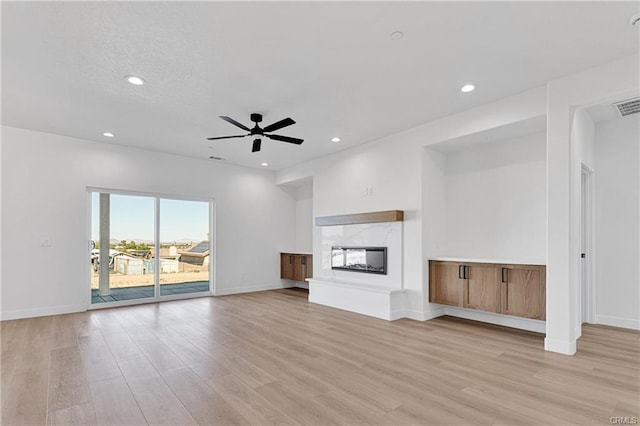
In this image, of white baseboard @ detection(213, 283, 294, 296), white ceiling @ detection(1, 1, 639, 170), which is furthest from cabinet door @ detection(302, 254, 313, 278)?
white ceiling @ detection(1, 1, 639, 170)

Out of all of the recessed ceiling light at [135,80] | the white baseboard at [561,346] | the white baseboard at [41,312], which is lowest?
the white baseboard at [41,312]

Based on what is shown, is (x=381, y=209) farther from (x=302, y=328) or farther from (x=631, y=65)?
(x=631, y=65)

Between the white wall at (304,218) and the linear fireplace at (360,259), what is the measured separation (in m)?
1.81

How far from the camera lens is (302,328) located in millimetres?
4609

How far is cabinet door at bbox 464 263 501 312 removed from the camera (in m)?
4.40

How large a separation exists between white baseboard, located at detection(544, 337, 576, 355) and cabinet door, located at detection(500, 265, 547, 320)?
412 mm

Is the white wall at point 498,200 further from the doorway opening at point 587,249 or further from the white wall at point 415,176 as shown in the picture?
the doorway opening at point 587,249

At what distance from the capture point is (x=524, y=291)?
4133 mm

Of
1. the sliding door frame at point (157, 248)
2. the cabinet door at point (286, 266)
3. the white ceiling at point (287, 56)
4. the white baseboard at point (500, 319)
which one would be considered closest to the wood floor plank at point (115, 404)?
the white ceiling at point (287, 56)

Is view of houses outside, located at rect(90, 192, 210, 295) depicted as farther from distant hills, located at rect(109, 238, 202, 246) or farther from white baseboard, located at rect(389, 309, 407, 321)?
white baseboard, located at rect(389, 309, 407, 321)

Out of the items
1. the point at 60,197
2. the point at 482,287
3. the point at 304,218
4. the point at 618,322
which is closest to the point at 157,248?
the point at 60,197

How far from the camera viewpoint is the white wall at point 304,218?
831 centimetres

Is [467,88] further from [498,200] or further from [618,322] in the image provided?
[618,322]

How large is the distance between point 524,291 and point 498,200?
1.42 metres
